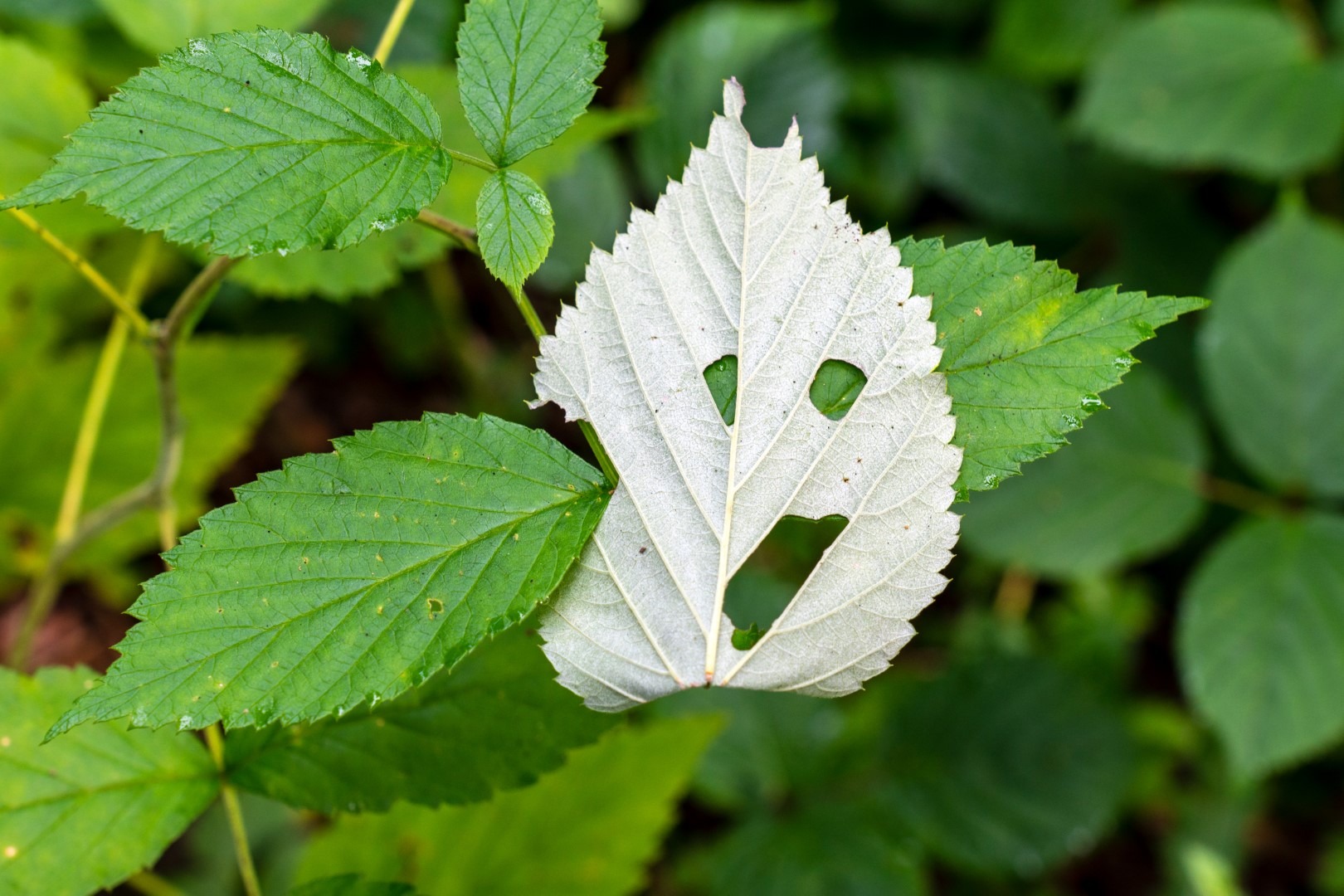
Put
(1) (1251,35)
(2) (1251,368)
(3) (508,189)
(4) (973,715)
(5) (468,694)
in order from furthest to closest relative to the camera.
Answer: (1) (1251,35) → (4) (973,715) → (2) (1251,368) → (5) (468,694) → (3) (508,189)

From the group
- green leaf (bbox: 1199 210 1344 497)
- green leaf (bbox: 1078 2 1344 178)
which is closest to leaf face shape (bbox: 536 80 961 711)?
green leaf (bbox: 1199 210 1344 497)

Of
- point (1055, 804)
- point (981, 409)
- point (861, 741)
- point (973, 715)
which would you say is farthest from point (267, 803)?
point (981, 409)

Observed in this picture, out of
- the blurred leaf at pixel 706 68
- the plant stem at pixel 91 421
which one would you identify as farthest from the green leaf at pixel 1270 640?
the plant stem at pixel 91 421

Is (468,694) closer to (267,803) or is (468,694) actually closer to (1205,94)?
(267,803)

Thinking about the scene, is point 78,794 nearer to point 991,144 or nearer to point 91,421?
point 91,421

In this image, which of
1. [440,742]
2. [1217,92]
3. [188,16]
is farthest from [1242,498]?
[188,16]

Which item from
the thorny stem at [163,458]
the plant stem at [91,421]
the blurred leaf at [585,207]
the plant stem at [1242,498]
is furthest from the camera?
the blurred leaf at [585,207]

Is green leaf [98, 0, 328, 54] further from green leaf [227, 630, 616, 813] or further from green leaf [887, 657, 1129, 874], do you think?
green leaf [887, 657, 1129, 874]

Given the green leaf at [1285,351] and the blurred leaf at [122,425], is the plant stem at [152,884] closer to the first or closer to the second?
the blurred leaf at [122,425]
